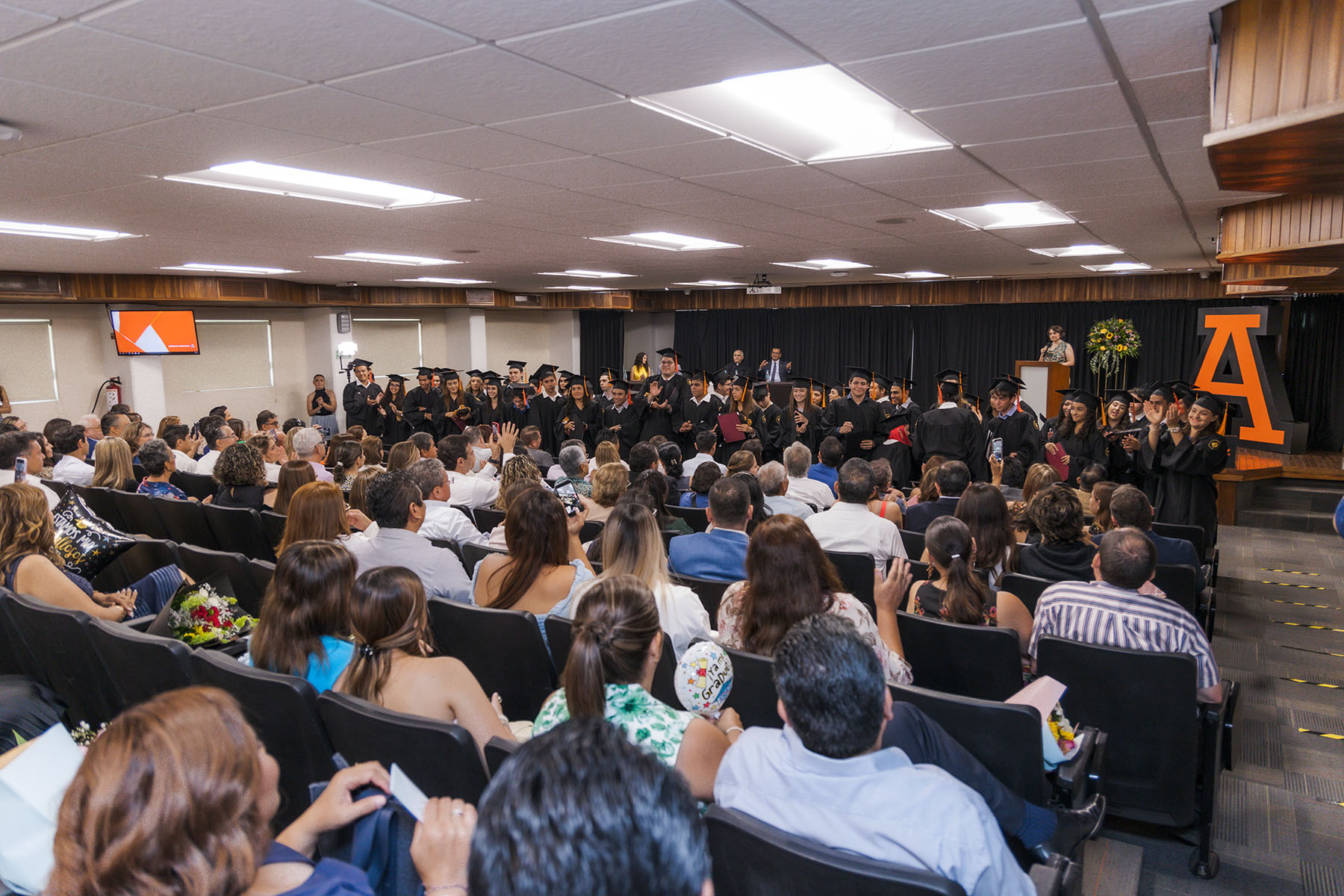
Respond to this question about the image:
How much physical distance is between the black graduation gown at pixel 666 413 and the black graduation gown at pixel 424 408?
3.54m

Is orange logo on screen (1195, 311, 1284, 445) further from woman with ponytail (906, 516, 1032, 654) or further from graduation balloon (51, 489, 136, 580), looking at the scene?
graduation balloon (51, 489, 136, 580)

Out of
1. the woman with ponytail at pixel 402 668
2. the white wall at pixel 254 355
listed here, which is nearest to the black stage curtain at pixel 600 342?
the white wall at pixel 254 355

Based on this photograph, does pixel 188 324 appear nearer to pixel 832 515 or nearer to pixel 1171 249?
pixel 832 515

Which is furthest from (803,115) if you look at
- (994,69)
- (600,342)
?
(600,342)

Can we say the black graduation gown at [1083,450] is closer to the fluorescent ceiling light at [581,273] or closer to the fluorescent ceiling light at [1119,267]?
the fluorescent ceiling light at [1119,267]

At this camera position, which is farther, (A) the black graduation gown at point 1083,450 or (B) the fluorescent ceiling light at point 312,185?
(A) the black graduation gown at point 1083,450

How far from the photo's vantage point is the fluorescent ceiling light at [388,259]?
26.8ft

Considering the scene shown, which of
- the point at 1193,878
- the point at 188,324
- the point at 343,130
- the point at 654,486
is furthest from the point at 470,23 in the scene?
the point at 188,324

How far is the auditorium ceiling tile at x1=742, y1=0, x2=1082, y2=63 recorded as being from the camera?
2.06 meters

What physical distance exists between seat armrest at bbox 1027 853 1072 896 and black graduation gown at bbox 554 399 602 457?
28.0 feet

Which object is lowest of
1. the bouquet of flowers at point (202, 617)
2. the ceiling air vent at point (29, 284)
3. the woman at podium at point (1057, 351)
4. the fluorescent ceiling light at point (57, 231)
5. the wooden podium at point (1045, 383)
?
the bouquet of flowers at point (202, 617)

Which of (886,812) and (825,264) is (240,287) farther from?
(886,812)

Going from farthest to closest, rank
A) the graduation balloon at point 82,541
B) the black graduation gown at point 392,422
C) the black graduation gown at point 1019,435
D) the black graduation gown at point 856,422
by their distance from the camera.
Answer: the black graduation gown at point 392,422
the black graduation gown at point 856,422
the black graduation gown at point 1019,435
the graduation balloon at point 82,541

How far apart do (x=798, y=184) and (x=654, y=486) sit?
194cm
